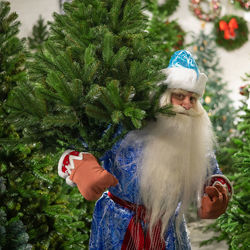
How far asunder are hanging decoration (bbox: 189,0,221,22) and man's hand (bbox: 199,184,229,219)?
411 cm

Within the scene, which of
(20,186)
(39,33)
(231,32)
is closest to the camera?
(20,186)

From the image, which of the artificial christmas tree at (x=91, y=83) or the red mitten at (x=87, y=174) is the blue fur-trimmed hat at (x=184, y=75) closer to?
the artificial christmas tree at (x=91, y=83)

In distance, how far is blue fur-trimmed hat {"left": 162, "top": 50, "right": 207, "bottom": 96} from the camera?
1.33m

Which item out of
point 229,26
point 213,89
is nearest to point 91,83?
point 213,89

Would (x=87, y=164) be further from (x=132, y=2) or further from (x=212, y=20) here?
(x=212, y=20)

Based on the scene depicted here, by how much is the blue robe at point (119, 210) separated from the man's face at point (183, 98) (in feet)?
0.69

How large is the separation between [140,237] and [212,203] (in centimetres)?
28

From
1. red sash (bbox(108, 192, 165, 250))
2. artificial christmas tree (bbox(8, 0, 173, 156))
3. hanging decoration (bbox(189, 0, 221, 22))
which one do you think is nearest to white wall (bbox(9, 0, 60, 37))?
hanging decoration (bbox(189, 0, 221, 22))

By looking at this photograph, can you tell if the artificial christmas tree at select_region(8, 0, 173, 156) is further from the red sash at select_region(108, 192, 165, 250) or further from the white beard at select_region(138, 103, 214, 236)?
the red sash at select_region(108, 192, 165, 250)

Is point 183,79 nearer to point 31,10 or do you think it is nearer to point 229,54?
point 31,10

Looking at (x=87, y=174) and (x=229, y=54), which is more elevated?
(x=229, y=54)

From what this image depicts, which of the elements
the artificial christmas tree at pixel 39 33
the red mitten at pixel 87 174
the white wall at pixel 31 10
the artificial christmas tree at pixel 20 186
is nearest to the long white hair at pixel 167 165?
the red mitten at pixel 87 174

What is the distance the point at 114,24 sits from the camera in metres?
1.32

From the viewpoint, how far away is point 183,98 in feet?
Result: 4.42
